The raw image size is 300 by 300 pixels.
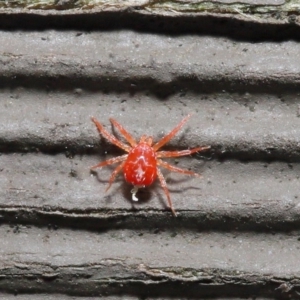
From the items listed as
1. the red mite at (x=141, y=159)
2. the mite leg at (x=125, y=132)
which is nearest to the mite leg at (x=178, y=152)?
the red mite at (x=141, y=159)

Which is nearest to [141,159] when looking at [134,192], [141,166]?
[141,166]

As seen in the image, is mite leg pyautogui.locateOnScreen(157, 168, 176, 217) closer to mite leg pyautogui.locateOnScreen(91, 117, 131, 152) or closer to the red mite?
the red mite

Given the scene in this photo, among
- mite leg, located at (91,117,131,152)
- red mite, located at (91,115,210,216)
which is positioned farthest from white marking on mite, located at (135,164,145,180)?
mite leg, located at (91,117,131,152)

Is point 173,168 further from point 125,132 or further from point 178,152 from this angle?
point 125,132

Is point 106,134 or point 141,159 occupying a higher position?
point 106,134

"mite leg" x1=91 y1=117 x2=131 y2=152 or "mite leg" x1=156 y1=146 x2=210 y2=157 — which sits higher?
"mite leg" x1=91 y1=117 x2=131 y2=152
